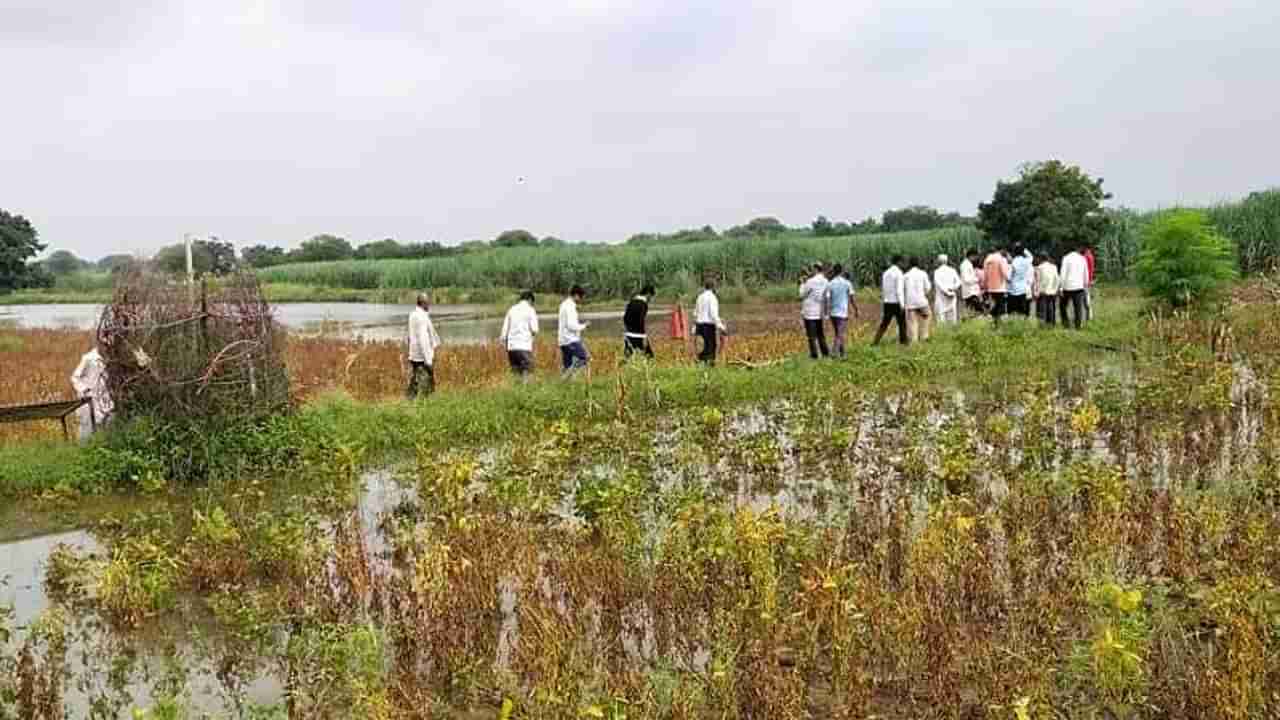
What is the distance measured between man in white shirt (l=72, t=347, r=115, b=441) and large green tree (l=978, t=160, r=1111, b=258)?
88.3 ft

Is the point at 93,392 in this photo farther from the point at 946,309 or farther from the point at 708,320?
the point at 946,309

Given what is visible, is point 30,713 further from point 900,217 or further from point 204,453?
point 900,217

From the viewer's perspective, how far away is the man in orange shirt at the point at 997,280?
744 inches

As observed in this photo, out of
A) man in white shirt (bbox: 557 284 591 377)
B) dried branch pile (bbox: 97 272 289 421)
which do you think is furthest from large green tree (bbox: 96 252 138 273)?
man in white shirt (bbox: 557 284 591 377)

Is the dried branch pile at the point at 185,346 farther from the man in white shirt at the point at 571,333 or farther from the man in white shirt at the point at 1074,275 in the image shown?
the man in white shirt at the point at 1074,275

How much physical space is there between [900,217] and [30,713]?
7183 centimetres

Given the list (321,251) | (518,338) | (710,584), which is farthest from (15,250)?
(710,584)

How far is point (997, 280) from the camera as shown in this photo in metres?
18.9

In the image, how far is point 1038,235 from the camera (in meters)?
32.1

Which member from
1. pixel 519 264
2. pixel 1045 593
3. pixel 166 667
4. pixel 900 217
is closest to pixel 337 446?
pixel 166 667

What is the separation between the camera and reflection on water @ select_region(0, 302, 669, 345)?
96.1 ft

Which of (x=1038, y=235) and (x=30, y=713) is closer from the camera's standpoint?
(x=30, y=713)

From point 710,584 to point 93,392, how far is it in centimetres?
826

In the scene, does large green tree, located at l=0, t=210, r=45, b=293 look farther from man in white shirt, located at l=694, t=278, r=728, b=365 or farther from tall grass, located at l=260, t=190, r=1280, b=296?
man in white shirt, located at l=694, t=278, r=728, b=365
